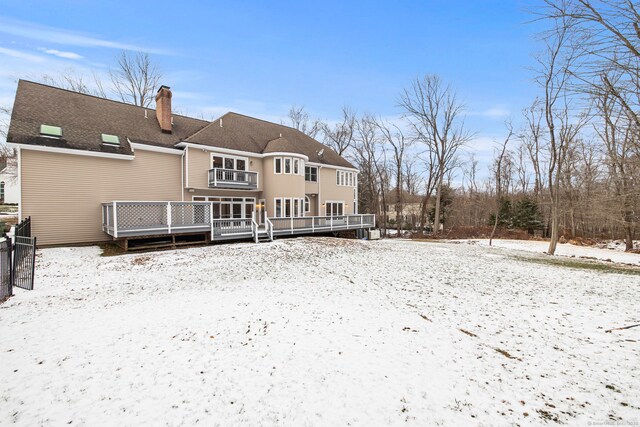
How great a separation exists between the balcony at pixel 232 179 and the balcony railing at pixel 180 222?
255cm

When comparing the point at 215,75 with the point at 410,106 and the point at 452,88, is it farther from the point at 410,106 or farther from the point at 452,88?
the point at 452,88

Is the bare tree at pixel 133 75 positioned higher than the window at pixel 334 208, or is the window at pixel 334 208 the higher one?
the bare tree at pixel 133 75

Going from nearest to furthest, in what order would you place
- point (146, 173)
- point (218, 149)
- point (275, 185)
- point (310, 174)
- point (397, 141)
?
point (146, 173) < point (218, 149) < point (275, 185) < point (310, 174) < point (397, 141)

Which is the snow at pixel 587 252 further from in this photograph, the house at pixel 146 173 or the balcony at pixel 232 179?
the balcony at pixel 232 179

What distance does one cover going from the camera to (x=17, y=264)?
23.5 ft

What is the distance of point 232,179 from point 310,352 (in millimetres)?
14589

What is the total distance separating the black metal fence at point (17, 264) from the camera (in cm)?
651

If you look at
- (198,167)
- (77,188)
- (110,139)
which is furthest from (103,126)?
(198,167)

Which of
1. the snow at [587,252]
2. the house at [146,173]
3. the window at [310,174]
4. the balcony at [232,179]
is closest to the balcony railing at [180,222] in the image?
the house at [146,173]

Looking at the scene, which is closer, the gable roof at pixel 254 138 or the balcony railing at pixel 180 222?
the balcony railing at pixel 180 222

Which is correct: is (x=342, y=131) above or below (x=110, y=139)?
above

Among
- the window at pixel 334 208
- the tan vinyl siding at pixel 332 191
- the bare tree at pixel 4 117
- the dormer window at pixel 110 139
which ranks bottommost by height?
the window at pixel 334 208

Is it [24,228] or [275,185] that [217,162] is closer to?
[275,185]

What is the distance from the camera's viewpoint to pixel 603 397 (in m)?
3.34
